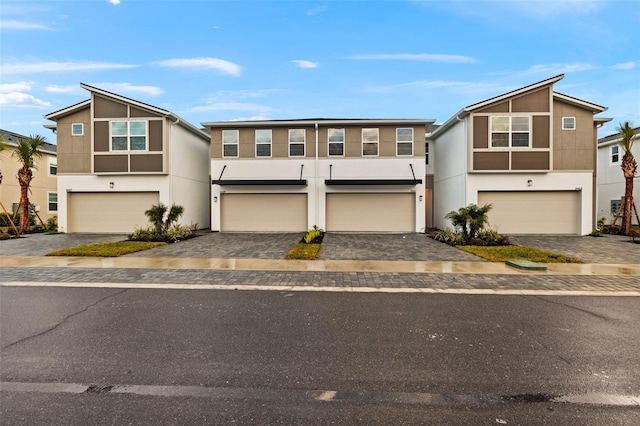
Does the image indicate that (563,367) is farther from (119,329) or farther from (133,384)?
(119,329)

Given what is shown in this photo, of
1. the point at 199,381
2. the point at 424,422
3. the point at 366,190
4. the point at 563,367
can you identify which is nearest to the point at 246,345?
the point at 199,381

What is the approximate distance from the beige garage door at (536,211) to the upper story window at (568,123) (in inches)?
129

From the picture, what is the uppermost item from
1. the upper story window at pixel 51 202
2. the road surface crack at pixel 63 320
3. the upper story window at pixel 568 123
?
the upper story window at pixel 568 123

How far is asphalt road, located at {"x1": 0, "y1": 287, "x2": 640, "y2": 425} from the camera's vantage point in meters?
2.77

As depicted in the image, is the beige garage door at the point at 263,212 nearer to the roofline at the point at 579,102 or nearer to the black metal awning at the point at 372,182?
the black metal awning at the point at 372,182

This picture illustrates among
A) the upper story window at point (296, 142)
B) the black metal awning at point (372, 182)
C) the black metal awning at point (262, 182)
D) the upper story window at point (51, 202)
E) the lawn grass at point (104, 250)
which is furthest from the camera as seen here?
the upper story window at point (51, 202)

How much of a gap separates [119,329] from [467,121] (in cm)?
1690

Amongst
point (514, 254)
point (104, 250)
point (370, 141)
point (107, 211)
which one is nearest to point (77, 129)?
point (107, 211)

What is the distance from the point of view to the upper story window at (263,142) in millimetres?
17984

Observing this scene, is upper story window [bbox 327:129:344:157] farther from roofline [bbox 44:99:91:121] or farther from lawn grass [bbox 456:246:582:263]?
roofline [bbox 44:99:91:121]

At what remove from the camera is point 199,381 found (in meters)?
3.24

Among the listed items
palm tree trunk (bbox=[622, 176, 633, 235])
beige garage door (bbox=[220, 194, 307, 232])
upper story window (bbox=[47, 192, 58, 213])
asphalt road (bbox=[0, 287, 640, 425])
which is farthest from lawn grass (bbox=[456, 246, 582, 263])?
upper story window (bbox=[47, 192, 58, 213])

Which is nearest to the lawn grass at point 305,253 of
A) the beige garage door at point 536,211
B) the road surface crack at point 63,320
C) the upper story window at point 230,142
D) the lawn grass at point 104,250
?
the road surface crack at point 63,320

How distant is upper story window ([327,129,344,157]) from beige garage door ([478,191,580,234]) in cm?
763
